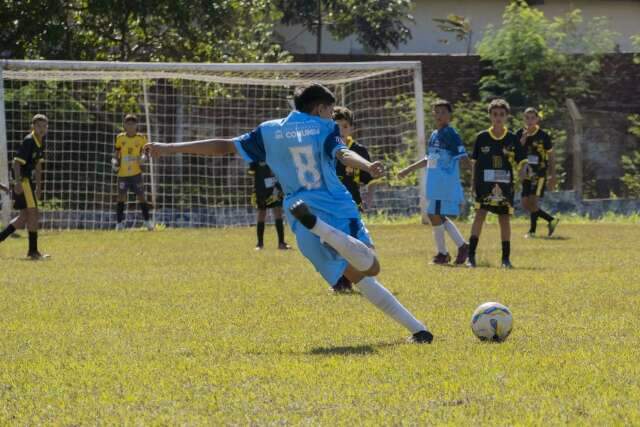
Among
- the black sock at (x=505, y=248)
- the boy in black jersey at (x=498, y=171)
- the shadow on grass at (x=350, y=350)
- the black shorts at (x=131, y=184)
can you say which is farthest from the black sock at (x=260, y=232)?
the shadow on grass at (x=350, y=350)

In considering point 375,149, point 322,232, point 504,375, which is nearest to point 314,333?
point 322,232

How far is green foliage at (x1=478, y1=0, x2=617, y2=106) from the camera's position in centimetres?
2894

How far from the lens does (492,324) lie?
7.85 metres

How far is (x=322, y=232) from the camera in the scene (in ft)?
24.3

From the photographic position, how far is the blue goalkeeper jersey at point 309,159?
7.82 metres

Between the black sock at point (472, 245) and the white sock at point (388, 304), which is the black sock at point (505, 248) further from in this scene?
the white sock at point (388, 304)

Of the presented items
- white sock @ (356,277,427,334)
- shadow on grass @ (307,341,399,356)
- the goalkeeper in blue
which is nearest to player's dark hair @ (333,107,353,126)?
the goalkeeper in blue

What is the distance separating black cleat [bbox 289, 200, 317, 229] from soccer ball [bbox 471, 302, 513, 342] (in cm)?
133

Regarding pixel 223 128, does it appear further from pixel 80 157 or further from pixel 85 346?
pixel 85 346

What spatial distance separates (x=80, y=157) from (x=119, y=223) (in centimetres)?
320

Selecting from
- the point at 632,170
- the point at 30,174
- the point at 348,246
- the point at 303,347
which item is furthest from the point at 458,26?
the point at 348,246

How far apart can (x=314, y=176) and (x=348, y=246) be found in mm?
724

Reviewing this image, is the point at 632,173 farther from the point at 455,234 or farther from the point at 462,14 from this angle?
the point at 462,14

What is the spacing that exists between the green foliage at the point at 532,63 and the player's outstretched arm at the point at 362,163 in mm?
21305
